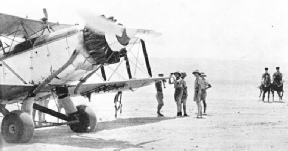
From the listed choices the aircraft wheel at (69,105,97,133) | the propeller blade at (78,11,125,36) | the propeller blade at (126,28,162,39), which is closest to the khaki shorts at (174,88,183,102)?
the aircraft wheel at (69,105,97,133)

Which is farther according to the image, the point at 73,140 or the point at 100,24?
the point at 73,140

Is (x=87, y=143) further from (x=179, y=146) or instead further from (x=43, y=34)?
(x=43, y=34)

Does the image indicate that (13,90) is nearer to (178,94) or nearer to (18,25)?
(18,25)

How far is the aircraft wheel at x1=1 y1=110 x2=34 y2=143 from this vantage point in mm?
9211

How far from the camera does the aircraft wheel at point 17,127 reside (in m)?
9.21

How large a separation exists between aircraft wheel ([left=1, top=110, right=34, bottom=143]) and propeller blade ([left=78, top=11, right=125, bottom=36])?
2.80 metres

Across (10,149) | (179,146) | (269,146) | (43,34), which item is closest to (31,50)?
(43,34)

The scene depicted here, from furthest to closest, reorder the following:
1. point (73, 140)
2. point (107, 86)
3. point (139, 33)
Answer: point (107, 86)
point (73, 140)
point (139, 33)

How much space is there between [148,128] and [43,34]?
395 cm

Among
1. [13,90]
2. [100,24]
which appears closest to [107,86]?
[13,90]

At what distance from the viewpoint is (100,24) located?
26.6 ft

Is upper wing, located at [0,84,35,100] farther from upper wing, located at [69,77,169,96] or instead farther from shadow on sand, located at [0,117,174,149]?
upper wing, located at [69,77,169,96]

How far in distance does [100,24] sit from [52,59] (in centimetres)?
203

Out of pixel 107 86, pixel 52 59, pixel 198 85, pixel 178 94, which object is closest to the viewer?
pixel 52 59
